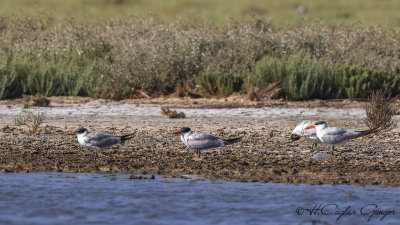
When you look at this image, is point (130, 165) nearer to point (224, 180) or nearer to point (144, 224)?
point (224, 180)

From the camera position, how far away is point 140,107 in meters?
17.6

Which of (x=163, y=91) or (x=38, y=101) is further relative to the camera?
(x=163, y=91)

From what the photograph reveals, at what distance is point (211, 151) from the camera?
12727 mm

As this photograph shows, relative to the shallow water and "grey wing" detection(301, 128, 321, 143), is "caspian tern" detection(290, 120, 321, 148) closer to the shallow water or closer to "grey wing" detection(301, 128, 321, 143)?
"grey wing" detection(301, 128, 321, 143)

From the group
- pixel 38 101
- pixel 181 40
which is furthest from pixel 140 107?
pixel 181 40

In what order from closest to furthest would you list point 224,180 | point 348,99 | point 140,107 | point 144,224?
point 144,224
point 224,180
point 140,107
point 348,99

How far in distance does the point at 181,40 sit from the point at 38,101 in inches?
207

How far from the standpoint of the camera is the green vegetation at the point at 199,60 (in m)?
19.4

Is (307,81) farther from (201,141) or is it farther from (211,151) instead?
(201,141)
